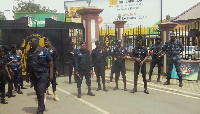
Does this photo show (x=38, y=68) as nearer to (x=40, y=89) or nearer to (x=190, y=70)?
(x=40, y=89)

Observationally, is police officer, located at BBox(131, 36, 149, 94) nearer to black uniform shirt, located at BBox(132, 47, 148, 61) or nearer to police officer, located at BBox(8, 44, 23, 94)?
black uniform shirt, located at BBox(132, 47, 148, 61)

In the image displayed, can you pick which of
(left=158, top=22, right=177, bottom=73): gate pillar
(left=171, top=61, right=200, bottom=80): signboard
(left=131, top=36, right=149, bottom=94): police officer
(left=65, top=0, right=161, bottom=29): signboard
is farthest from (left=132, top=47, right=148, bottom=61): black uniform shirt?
(left=65, top=0, right=161, bottom=29): signboard

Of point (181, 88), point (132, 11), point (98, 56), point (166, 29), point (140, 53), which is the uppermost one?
point (132, 11)

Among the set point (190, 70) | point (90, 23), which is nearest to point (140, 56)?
point (190, 70)

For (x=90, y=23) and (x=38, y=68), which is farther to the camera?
(x=90, y=23)

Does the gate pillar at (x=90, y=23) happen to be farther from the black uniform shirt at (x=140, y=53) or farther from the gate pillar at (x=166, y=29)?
the black uniform shirt at (x=140, y=53)

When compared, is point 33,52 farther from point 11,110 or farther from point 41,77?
point 11,110

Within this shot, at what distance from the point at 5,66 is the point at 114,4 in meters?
25.3

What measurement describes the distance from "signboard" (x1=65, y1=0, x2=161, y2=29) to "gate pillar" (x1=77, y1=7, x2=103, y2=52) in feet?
54.4

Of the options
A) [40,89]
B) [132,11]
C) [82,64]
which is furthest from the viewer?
[132,11]

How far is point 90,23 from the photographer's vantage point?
1195cm

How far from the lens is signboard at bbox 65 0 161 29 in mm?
28891

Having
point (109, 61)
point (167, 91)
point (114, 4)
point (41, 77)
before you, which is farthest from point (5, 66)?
point (114, 4)

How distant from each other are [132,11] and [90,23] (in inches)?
755
